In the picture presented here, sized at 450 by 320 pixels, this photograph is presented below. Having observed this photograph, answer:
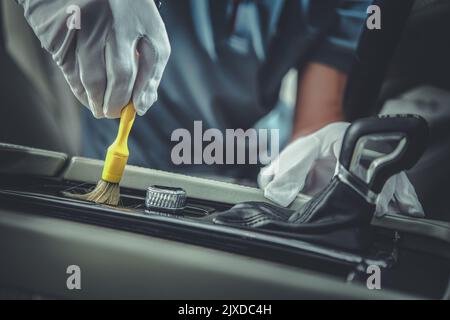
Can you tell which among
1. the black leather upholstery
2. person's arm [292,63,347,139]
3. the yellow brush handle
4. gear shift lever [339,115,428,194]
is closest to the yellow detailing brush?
the yellow brush handle

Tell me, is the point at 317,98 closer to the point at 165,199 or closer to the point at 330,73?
the point at 330,73

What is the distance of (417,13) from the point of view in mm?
1134

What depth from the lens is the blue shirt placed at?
1158 millimetres

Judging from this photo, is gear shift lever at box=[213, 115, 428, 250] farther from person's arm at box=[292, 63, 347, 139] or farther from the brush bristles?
the brush bristles

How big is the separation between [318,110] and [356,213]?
253 millimetres

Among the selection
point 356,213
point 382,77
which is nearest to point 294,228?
point 356,213

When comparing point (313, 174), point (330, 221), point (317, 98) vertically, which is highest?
point (317, 98)

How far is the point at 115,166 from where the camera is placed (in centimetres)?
119

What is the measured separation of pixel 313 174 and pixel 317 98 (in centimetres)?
17

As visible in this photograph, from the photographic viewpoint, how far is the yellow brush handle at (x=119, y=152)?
1186 millimetres

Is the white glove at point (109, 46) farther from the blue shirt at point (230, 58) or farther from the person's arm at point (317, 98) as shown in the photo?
the person's arm at point (317, 98)

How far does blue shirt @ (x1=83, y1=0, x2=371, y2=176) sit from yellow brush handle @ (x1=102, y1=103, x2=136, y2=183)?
1.1 inches

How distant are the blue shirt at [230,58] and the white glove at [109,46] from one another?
0.05 meters

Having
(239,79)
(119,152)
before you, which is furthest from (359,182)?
(119,152)
